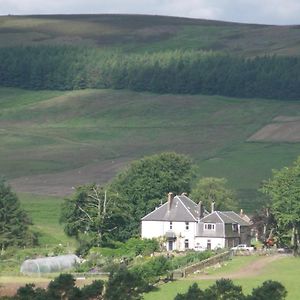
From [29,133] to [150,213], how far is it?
82647 mm

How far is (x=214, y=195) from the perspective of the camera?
109375 millimetres

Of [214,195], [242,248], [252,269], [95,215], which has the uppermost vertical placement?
[214,195]

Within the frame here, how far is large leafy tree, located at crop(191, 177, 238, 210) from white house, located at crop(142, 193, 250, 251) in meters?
6.30

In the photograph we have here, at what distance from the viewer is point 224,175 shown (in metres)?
143

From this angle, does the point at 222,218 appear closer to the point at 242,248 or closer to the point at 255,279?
the point at 242,248

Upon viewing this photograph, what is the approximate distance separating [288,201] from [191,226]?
904 centimetres

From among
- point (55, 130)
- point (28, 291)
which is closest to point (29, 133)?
point (55, 130)

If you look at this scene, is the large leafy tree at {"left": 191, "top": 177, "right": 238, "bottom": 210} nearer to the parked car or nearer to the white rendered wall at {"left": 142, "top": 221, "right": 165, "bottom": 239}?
the white rendered wall at {"left": 142, "top": 221, "right": 165, "bottom": 239}

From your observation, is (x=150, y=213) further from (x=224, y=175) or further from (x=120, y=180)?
(x=224, y=175)

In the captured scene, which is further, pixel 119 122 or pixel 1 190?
pixel 119 122

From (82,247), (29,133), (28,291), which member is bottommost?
(28,291)

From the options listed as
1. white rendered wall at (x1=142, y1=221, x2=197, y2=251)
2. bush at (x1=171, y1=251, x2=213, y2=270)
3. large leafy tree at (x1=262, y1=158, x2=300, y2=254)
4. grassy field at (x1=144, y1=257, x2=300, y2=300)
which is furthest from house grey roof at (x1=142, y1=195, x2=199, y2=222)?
grassy field at (x1=144, y1=257, x2=300, y2=300)

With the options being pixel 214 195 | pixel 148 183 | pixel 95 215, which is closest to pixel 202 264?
pixel 95 215

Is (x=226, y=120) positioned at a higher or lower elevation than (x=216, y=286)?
higher
